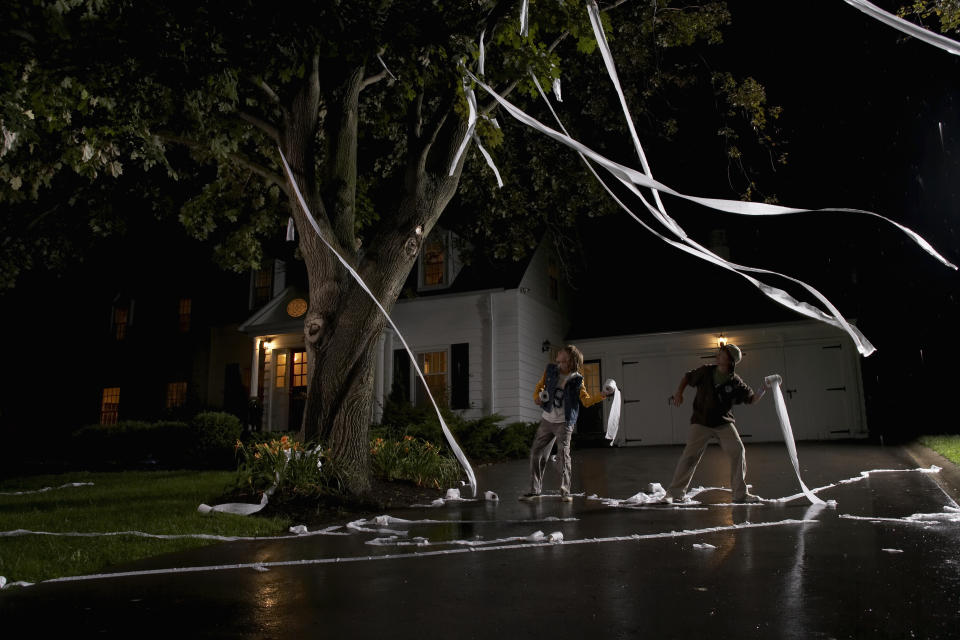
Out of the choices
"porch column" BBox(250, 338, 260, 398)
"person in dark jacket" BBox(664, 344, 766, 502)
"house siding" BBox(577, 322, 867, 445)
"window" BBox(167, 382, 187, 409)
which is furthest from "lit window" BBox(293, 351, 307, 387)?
"person in dark jacket" BBox(664, 344, 766, 502)

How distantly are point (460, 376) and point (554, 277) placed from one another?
14.8 ft

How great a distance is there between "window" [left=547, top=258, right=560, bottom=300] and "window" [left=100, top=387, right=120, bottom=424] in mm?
15620

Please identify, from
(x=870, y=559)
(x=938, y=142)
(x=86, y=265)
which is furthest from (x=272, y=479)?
(x=86, y=265)

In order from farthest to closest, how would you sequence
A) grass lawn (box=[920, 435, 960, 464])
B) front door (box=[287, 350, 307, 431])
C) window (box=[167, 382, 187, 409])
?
window (box=[167, 382, 187, 409]) < front door (box=[287, 350, 307, 431]) < grass lawn (box=[920, 435, 960, 464])

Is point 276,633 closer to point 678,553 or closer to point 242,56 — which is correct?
point 678,553

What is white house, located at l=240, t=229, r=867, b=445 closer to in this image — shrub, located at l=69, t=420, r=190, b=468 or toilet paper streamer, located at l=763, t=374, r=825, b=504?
shrub, located at l=69, t=420, r=190, b=468

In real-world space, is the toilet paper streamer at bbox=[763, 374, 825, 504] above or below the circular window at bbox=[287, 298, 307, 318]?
below

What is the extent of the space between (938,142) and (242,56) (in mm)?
15289

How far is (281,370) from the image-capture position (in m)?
22.3

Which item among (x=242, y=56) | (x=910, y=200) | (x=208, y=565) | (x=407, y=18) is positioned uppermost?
(x=910, y=200)

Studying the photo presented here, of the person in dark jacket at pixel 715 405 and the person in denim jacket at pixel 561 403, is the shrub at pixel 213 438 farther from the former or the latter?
the person in dark jacket at pixel 715 405

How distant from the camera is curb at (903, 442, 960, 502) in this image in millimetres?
7982

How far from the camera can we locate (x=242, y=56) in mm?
7617

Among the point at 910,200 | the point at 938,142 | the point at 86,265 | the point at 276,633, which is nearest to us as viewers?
the point at 276,633
